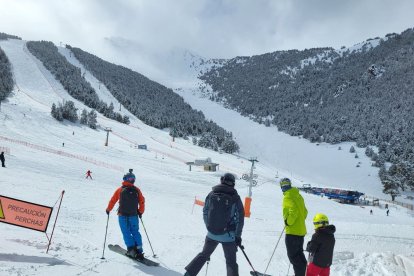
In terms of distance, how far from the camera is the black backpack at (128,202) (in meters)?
7.67

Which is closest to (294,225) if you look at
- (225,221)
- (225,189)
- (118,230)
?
(225,221)

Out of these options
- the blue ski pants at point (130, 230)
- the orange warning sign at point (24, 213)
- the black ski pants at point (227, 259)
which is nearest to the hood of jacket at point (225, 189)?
the black ski pants at point (227, 259)

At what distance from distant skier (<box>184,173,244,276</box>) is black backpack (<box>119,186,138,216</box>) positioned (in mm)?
2200

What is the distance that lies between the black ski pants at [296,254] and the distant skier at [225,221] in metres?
1.46

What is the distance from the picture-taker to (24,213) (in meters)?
7.70

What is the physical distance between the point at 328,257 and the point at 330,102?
14165 cm

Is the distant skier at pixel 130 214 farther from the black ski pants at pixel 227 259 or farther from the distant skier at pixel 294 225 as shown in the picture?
the distant skier at pixel 294 225

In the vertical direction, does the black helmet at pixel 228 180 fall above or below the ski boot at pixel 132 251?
above

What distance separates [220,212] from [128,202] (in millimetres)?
2601

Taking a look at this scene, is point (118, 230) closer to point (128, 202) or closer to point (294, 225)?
point (128, 202)

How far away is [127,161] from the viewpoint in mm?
44844

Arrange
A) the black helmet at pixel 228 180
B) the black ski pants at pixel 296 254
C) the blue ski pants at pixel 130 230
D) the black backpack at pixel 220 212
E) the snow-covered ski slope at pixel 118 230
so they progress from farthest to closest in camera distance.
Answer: the blue ski pants at pixel 130 230
the snow-covered ski slope at pixel 118 230
the black ski pants at pixel 296 254
the black helmet at pixel 228 180
the black backpack at pixel 220 212

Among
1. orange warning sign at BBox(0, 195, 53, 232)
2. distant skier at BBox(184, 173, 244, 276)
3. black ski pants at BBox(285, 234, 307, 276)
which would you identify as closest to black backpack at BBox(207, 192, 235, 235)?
distant skier at BBox(184, 173, 244, 276)

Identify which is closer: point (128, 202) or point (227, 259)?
point (227, 259)
